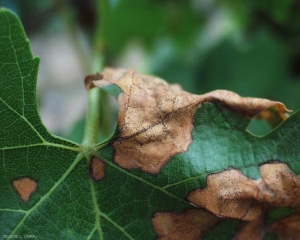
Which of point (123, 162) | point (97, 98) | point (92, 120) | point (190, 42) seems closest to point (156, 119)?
point (123, 162)

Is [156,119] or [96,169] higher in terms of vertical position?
[156,119]

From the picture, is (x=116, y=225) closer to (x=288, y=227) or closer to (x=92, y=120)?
(x=92, y=120)

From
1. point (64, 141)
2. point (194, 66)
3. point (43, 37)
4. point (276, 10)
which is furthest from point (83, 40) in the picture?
point (64, 141)

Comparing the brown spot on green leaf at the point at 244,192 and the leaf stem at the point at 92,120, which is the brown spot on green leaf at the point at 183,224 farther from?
the leaf stem at the point at 92,120

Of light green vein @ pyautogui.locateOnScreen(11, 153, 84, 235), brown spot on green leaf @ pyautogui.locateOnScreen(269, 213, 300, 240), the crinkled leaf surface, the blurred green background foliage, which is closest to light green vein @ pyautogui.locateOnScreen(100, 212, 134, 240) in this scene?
the crinkled leaf surface

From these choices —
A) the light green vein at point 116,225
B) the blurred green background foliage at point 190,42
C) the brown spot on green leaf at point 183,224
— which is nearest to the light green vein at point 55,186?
the light green vein at point 116,225

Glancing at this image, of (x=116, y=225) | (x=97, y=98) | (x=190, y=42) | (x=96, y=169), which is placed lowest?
(x=116, y=225)
